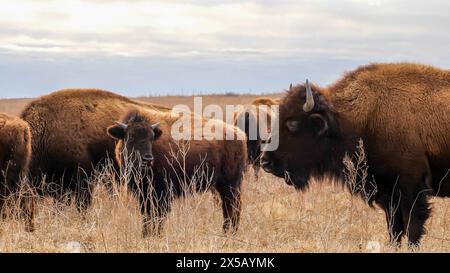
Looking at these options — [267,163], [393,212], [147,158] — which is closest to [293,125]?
[267,163]

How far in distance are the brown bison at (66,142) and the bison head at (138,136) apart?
1582 millimetres

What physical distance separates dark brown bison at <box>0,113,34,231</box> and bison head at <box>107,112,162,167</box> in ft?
4.16

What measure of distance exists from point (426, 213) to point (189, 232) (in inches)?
108

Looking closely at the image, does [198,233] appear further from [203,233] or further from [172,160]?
[172,160]

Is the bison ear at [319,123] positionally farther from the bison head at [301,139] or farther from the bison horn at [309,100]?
the bison horn at [309,100]

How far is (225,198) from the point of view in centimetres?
1095

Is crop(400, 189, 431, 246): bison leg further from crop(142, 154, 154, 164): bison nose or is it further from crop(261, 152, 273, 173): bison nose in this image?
crop(142, 154, 154, 164): bison nose

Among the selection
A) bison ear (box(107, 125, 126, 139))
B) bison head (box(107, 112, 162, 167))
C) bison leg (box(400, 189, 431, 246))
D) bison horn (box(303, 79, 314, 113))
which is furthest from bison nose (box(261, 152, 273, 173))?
bison ear (box(107, 125, 126, 139))

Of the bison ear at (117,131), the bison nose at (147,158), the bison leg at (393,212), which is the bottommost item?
the bison leg at (393,212)

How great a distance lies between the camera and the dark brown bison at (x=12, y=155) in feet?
34.3

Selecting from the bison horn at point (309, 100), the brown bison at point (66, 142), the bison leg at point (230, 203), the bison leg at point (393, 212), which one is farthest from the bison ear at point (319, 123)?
the brown bison at point (66, 142)

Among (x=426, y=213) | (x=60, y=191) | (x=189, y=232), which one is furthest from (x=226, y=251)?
(x=60, y=191)
